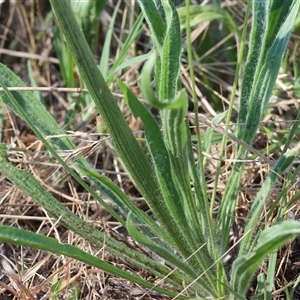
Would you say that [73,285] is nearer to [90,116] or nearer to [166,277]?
[166,277]

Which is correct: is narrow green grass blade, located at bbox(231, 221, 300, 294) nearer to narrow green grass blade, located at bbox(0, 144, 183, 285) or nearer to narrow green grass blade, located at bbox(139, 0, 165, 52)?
narrow green grass blade, located at bbox(0, 144, 183, 285)

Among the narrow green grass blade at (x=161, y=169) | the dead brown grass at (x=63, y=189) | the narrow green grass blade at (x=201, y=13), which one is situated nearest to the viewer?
the narrow green grass blade at (x=161, y=169)

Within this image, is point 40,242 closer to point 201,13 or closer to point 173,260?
point 173,260

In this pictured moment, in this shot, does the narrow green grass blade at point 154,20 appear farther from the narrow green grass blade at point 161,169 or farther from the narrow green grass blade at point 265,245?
the narrow green grass blade at point 265,245

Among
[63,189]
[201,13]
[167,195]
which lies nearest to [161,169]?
[167,195]

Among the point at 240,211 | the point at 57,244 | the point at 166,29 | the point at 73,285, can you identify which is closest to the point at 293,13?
the point at 166,29

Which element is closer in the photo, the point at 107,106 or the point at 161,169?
the point at 107,106

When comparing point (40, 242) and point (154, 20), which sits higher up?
point (154, 20)

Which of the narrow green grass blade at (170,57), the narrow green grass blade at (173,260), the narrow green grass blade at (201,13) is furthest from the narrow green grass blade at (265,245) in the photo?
the narrow green grass blade at (201,13)
